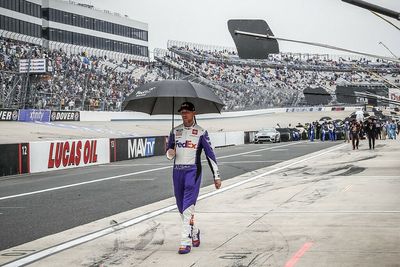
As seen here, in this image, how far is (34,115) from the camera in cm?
4391

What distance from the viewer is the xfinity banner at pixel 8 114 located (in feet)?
137

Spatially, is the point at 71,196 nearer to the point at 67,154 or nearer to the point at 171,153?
the point at 171,153

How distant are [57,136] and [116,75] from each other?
1315 cm

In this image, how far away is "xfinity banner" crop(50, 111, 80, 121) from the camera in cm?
4612

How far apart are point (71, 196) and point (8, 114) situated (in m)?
29.2

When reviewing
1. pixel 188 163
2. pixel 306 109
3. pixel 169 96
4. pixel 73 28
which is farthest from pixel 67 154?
pixel 306 109

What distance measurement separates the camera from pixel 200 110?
357 inches

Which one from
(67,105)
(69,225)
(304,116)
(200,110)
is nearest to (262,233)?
(200,110)

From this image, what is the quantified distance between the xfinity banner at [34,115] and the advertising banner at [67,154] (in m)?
16.0

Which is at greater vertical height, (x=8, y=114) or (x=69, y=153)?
(x=8, y=114)

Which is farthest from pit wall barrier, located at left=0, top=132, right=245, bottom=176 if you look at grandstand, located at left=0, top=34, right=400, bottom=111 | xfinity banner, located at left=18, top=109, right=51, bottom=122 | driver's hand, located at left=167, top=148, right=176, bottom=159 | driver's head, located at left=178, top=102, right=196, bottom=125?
driver's head, located at left=178, top=102, right=196, bottom=125

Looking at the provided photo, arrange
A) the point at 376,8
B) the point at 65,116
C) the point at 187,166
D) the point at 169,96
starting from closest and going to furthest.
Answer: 1. the point at 376,8
2. the point at 187,166
3. the point at 169,96
4. the point at 65,116

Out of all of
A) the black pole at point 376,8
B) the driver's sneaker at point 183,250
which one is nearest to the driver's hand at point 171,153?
the driver's sneaker at point 183,250

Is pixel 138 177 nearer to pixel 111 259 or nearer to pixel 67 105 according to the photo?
pixel 111 259
